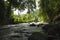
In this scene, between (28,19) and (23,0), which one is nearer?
(23,0)

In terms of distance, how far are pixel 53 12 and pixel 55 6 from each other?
2034 millimetres

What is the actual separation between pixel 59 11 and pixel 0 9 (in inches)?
405

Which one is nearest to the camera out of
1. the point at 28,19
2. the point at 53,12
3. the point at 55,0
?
the point at 55,0

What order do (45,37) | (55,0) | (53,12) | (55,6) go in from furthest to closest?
(53,12)
(55,6)
(55,0)
(45,37)

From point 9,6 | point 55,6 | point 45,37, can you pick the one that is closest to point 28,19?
point 9,6

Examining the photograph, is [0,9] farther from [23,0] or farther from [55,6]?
[55,6]

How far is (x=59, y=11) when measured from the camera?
2798cm

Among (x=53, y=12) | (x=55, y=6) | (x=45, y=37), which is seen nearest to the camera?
(x=45, y=37)

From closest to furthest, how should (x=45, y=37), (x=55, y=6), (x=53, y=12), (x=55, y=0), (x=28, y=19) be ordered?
(x=45, y=37) < (x=55, y=0) < (x=55, y=6) < (x=53, y=12) < (x=28, y=19)

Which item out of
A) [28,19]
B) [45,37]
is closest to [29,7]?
[45,37]

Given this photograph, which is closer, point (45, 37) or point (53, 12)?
point (45, 37)

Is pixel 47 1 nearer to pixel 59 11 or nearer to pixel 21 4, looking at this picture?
pixel 59 11

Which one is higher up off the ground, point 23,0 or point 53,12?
point 23,0

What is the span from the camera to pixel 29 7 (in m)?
29.1
